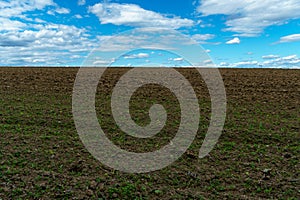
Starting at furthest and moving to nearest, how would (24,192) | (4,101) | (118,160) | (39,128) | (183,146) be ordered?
(4,101)
(39,128)
(183,146)
(118,160)
(24,192)

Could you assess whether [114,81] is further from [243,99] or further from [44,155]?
[44,155]

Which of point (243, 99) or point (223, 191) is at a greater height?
point (243, 99)

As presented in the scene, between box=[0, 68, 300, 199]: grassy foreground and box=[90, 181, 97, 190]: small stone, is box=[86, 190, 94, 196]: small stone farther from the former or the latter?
box=[90, 181, 97, 190]: small stone

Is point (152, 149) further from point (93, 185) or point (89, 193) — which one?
point (89, 193)

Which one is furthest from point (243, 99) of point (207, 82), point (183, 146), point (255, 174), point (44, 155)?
point (44, 155)

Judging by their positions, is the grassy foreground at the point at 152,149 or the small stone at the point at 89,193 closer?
the small stone at the point at 89,193

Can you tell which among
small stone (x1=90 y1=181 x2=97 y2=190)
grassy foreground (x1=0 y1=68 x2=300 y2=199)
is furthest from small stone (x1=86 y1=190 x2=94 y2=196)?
small stone (x1=90 y1=181 x2=97 y2=190)

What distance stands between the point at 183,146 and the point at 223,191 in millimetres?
1866

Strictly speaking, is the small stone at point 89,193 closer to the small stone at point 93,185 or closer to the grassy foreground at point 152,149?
the grassy foreground at point 152,149

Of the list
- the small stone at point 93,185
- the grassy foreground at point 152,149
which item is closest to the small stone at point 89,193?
the grassy foreground at point 152,149

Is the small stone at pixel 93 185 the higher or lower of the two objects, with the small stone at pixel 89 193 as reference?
higher

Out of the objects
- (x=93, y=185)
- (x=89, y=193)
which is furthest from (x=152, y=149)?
(x=89, y=193)

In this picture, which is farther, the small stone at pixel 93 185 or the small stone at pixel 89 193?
the small stone at pixel 93 185

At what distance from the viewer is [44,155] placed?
6414mm
